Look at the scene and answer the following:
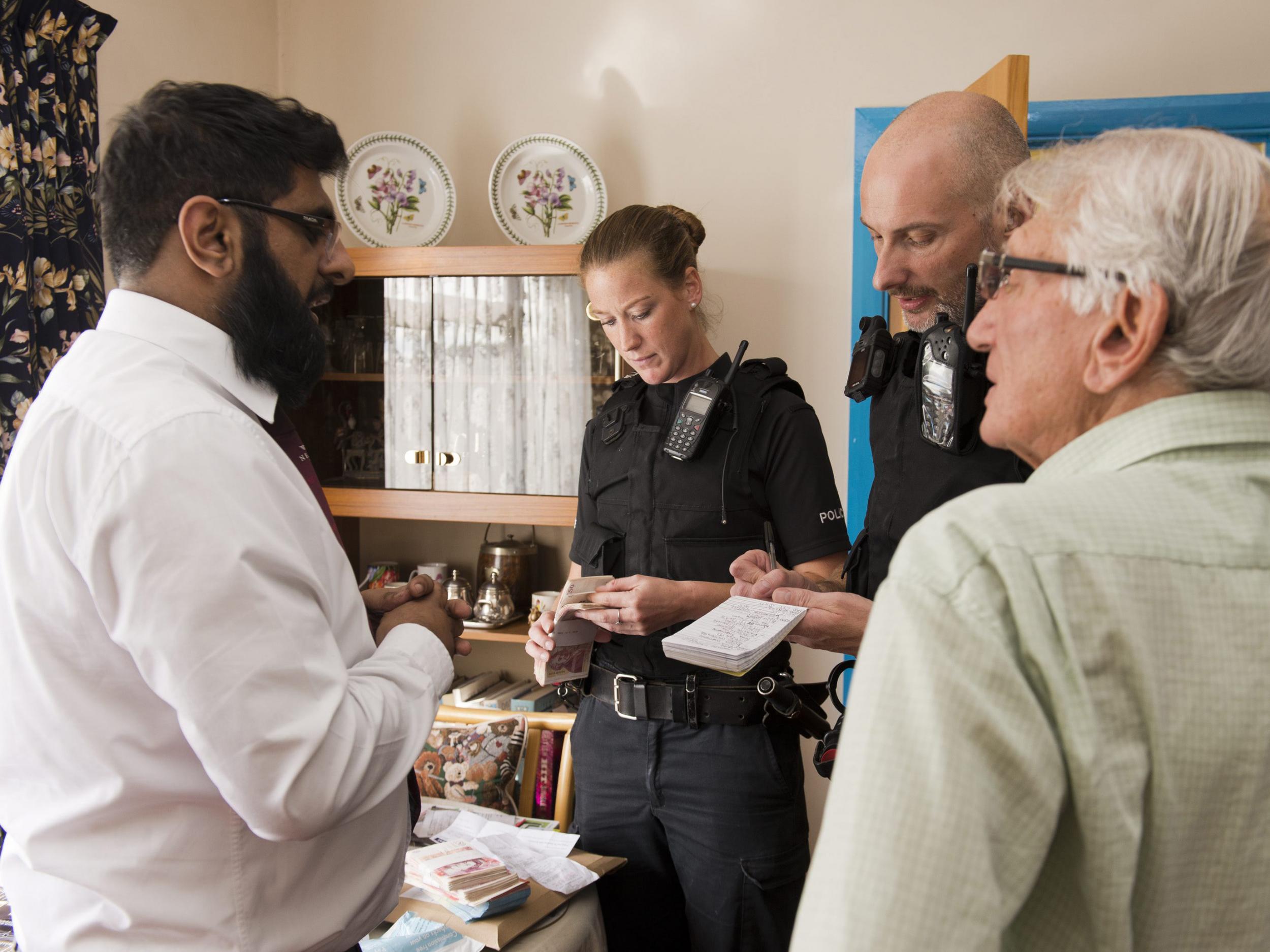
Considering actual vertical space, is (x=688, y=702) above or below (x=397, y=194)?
below

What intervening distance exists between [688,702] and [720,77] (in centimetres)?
197

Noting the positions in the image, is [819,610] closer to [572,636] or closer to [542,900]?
[572,636]

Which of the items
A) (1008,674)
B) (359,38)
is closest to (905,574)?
(1008,674)

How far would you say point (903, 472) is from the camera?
4.41 ft

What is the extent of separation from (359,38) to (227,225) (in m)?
2.40

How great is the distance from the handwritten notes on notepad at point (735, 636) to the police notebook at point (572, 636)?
37cm

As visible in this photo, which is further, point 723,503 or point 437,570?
point 437,570

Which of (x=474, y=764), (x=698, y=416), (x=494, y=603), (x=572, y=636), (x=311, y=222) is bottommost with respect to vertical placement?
(x=474, y=764)

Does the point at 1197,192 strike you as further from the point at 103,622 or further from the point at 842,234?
the point at 842,234

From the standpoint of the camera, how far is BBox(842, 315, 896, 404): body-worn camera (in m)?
1.43

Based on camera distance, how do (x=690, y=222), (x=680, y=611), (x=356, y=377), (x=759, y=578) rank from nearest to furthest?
(x=759, y=578), (x=680, y=611), (x=690, y=222), (x=356, y=377)

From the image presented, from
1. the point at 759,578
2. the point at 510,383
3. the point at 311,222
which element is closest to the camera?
the point at 311,222

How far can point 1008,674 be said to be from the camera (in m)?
0.55

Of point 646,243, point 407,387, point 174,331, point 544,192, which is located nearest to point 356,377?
point 407,387
